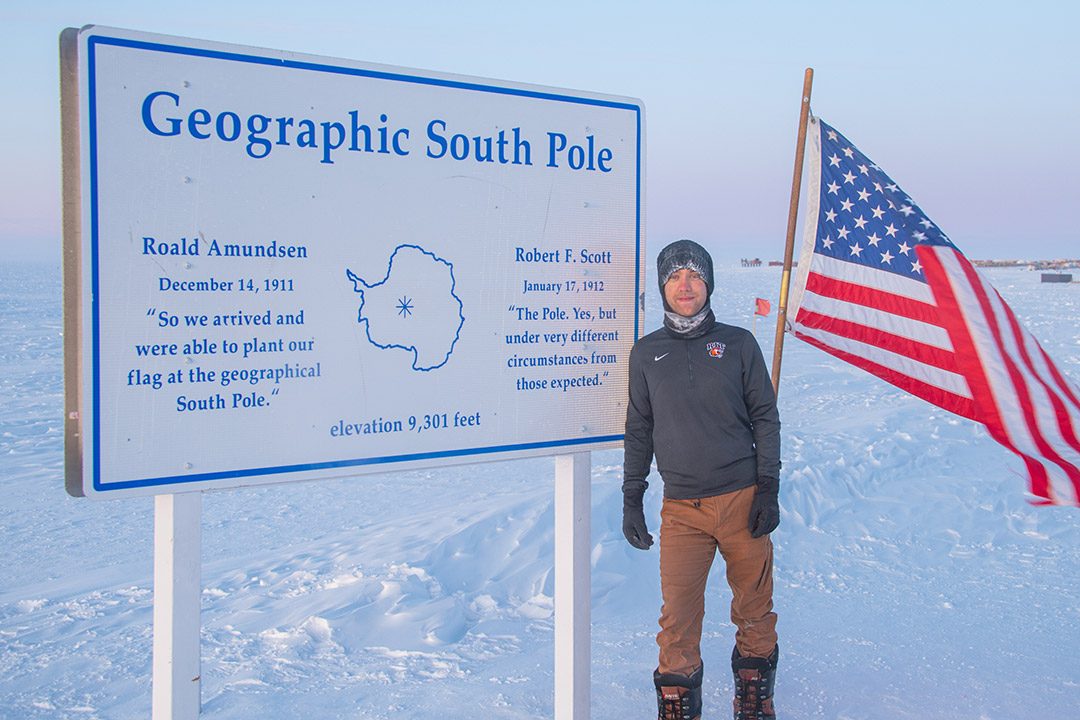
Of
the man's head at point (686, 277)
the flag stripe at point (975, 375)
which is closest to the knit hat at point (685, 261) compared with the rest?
the man's head at point (686, 277)

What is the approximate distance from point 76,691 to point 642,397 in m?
2.55

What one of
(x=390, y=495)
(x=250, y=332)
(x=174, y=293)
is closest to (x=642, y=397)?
(x=250, y=332)

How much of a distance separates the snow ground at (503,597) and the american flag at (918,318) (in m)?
1.05

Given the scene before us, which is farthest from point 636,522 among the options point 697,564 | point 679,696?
point 679,696

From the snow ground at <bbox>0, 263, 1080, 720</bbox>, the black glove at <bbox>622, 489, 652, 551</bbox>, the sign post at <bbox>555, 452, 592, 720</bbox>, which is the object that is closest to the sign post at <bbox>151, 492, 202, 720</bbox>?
the snow ground at <bbox>0, 263, 1080, 720</bbox>

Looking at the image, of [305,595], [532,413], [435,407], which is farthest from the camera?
[305,595]

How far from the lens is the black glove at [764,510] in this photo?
2.84 metres

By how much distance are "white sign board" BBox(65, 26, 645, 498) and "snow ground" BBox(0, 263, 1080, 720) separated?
1282 mm

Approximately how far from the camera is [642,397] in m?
2.97

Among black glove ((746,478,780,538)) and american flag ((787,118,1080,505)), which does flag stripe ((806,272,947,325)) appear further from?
black glove ((746,478,780,538))

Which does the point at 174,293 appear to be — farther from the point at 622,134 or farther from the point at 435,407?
the point at 622,134

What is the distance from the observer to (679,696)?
9.25 feet

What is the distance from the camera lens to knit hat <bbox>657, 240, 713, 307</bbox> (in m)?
2.94

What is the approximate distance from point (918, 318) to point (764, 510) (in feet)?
4.75
